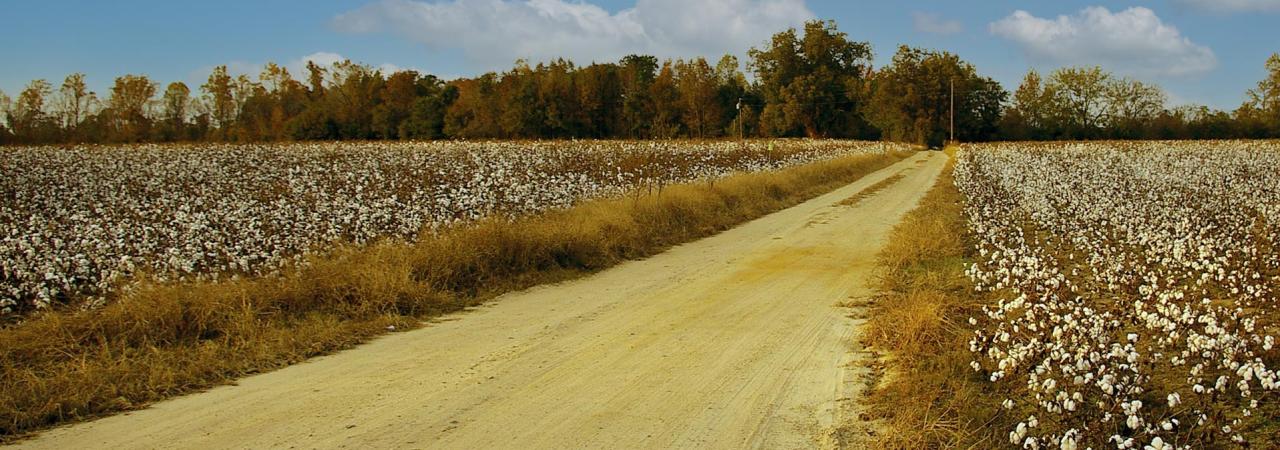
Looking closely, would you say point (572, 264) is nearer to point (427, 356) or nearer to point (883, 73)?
point (427, 356)

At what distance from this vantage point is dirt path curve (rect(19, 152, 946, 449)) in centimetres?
510

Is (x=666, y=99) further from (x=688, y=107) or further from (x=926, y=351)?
(x=926, y=351)

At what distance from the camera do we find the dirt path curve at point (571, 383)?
510cm

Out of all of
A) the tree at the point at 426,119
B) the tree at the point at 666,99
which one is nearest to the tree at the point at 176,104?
the tree at the point at 426,119

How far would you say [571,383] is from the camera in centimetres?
616

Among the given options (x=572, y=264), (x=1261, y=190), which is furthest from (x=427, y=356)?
(x=1261, y=190)

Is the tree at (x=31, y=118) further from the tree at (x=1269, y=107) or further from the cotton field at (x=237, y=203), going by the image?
the tree at (x=1269, y=107)

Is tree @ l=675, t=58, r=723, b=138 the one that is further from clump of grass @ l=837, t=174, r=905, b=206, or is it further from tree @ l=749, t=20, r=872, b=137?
clump of grass @ l=837, t=174, r=905, b=206

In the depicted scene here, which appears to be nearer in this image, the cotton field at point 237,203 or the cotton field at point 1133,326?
the cotton field at point 1133,326

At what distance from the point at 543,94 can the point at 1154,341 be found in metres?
68.4

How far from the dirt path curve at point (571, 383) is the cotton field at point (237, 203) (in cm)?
295

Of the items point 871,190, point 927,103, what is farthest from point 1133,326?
point 927,103

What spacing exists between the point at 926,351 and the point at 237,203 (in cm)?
1163

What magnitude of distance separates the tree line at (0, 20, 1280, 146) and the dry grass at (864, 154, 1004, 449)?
55497 millimetres
